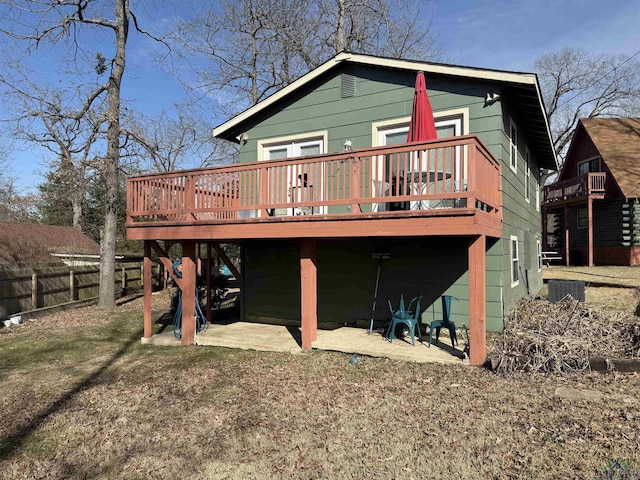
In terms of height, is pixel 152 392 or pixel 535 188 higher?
pixel 535 188

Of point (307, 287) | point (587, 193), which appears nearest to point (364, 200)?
point (307, 287)

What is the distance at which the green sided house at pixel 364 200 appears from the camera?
563cm

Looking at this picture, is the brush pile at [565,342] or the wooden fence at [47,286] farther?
the wooden fence at [47,286]

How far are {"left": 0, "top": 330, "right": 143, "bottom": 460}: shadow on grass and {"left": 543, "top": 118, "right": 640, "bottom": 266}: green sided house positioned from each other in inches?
805

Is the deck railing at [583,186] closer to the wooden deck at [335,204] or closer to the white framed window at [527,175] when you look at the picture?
the white framed window at [527,175]

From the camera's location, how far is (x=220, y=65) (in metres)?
21.2

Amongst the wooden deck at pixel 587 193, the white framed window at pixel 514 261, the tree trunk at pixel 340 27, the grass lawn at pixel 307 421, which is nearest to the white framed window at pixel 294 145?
the white framed window at pixel 514 261

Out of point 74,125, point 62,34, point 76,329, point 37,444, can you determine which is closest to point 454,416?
point 37,444

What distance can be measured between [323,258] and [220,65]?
1640cm

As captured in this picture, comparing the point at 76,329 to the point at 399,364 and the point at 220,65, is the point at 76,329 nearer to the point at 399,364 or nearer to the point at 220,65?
the point at 399,364

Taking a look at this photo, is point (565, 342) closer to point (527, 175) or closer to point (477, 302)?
point (477, 302)

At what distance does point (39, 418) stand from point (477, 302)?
16.9 ft

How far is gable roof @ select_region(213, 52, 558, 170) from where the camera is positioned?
23.1ft

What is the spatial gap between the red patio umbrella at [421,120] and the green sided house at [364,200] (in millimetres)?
348
